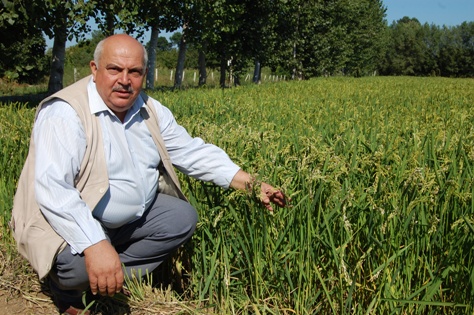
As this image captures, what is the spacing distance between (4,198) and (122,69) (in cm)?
177

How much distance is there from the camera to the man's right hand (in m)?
2.17

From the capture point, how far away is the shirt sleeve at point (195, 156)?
9.14 ft

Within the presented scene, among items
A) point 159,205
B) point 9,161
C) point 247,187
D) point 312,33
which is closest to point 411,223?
point 247,187

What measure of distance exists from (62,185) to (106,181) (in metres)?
0.26

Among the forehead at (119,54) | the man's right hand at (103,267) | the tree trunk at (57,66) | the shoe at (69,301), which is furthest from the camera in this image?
the tree trunk at (57,66)

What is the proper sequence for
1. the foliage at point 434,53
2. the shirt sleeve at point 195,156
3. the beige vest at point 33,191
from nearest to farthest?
1. the beige vest at point 33,191
2. the shirt sleeve at point 195,156
3. the foliage at point 434,53

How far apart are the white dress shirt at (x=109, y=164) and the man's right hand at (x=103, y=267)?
0.04 metres

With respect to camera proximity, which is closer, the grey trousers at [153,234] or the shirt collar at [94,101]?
the shirt collar at [94,101]

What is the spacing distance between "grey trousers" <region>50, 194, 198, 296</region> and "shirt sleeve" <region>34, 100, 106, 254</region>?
0.44m

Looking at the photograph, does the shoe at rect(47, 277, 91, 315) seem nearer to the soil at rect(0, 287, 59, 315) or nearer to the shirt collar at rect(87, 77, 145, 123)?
the soil at rect(0, 287, 59, 315)

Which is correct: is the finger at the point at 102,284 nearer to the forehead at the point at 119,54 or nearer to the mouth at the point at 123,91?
the mouth at the point at 123,91

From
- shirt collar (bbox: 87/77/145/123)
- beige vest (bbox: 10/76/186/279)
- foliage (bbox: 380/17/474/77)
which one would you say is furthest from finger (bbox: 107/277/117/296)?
foliage (bbox: 380/17/474/77)

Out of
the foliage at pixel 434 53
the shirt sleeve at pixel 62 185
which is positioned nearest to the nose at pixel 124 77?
the shirt sleeve at pixel 62 185

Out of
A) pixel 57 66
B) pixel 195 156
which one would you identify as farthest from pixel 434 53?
pixel 195 156
